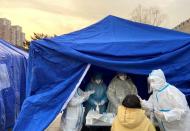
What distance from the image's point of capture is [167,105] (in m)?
6.36

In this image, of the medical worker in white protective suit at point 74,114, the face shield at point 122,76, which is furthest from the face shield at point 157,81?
the medical worker in white protective suit at point 74,114

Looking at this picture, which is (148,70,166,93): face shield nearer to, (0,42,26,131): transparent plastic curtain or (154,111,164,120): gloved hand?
(154,111,164,120): gloved hand

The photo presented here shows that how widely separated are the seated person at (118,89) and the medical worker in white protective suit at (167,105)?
35.7 inches

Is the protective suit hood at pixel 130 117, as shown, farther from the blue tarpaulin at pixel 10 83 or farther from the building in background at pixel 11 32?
the building in background at pixel 11 32

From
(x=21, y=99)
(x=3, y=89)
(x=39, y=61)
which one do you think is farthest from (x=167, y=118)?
(x=21, y=99)

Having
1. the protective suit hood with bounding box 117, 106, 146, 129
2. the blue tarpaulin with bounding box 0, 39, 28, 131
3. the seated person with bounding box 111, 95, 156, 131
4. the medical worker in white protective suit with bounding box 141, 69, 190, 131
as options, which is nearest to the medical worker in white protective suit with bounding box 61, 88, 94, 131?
the medical worker in white protective suit with bounding box 141, 69, 190, 131

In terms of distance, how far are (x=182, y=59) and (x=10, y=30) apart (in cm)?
1708

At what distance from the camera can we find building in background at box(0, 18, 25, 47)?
22172mm

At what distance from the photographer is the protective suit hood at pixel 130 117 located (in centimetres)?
Result: 582

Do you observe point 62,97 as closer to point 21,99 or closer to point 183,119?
point 183,119

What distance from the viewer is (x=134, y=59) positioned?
7.05 metres

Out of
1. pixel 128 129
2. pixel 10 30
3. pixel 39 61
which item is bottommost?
pixel 128 129

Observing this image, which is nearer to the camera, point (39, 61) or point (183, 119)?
point (183, 119)

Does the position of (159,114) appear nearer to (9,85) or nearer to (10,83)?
(9,85)
